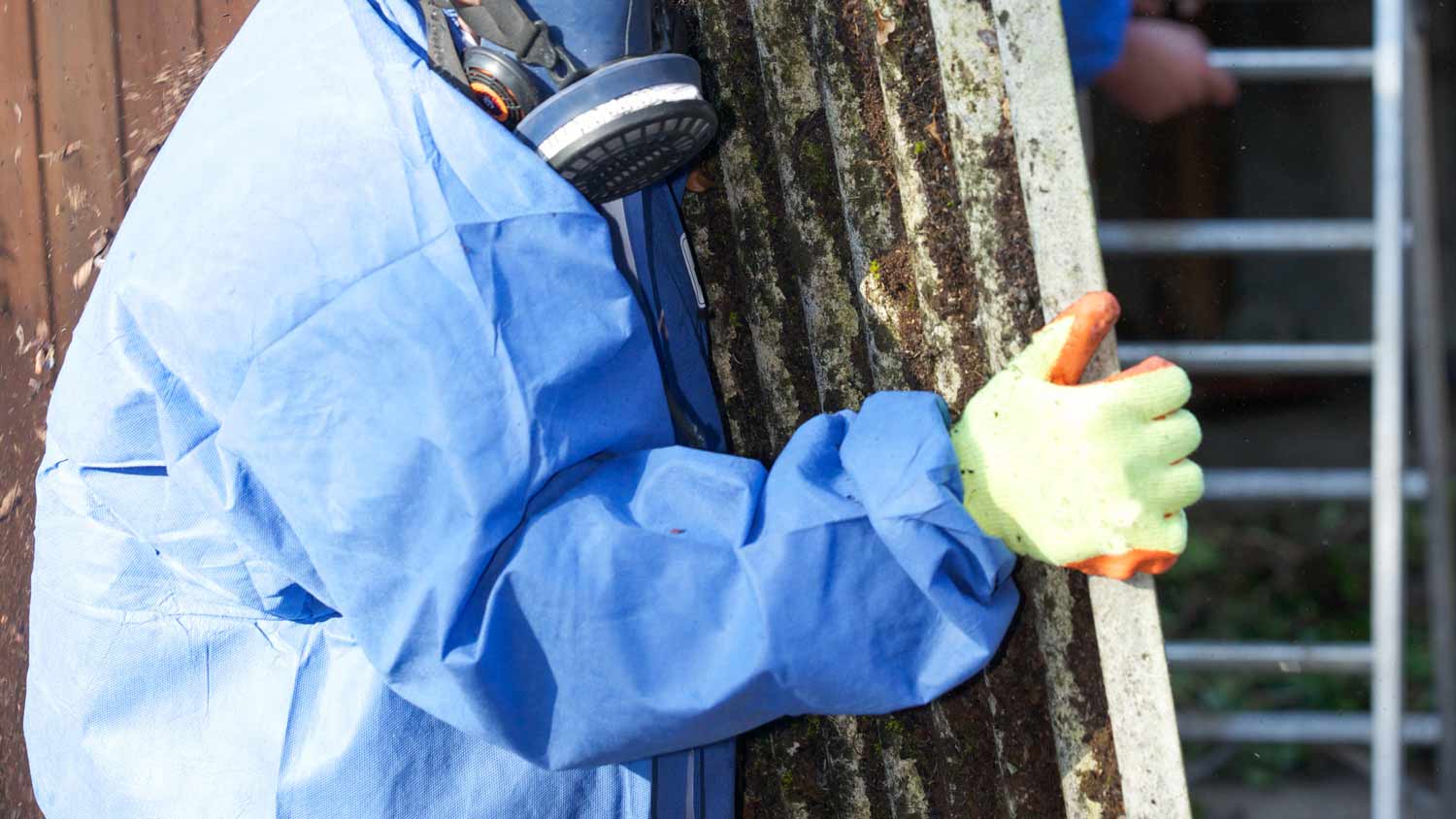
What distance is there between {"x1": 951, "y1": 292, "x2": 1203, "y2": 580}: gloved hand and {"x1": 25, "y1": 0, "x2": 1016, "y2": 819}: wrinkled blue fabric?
0.16ft

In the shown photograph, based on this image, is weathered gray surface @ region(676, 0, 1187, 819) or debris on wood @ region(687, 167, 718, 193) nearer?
weathered gray surface @ region(676, 0, 1187, 819)

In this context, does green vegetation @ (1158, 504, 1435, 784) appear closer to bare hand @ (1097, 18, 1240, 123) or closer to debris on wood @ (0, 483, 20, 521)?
bare hand @ (1097, 18, 1240, 123)

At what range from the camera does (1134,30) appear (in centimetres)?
139

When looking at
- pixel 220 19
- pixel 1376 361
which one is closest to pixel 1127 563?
pixel 1376 361

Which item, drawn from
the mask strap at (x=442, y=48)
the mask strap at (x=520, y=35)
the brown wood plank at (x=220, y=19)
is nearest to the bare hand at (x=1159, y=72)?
the mask strap at (x=520, y=35)

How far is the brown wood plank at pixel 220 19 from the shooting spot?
213 centimetres

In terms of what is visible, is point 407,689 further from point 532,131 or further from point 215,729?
point 532,131

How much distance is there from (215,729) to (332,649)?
0.71 feet

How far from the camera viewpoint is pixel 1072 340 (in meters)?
1.07

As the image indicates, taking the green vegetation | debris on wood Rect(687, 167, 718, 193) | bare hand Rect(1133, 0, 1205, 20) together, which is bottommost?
the green vegetation

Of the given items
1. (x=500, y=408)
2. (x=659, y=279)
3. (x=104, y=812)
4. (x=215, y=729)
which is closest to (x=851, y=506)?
(x=500, y=408)

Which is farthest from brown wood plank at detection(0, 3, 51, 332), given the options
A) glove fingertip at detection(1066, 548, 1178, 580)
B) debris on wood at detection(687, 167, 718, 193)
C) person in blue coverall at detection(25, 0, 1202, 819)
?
glove fingertip at detection(1066, 548, 1178, 580)

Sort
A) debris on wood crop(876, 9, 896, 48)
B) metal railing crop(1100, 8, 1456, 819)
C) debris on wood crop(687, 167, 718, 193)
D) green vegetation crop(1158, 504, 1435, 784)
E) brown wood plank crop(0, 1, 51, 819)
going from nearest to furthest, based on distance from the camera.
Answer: debris on wood crop(876, 9, 896, 48) → debris on wood crop(687, 167, 718, 193) → metal railing crop(1100, 8, 1456, 819) → brown wood plank crop(0, 1, 51, 819) → green vegetation crop(1158, 504, 1435, 784)

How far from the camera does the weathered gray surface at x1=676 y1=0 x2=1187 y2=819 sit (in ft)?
4.03
